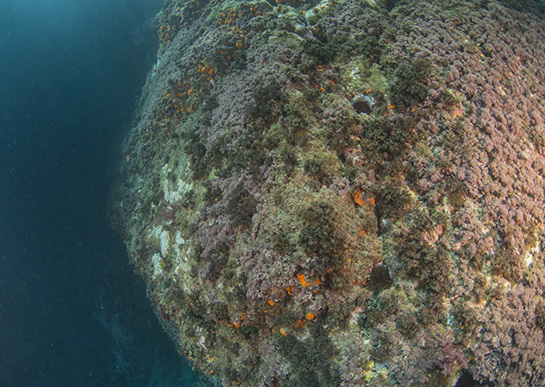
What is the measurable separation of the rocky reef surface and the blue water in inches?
182

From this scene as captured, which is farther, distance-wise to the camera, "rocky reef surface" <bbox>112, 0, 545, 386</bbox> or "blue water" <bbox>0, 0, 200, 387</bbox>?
"blue water" <bbox>0, 0, 200, 387</bbox>

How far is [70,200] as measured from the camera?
525 inches

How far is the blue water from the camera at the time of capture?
11.5 m

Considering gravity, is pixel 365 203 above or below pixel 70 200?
above

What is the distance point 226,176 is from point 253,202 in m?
1.22

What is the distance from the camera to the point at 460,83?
6.45 meters

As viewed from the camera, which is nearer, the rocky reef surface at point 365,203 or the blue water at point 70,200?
the rocky reef surface at point 365,203

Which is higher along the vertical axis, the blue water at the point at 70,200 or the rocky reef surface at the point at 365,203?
the rocky reef surface at the point at 365,203

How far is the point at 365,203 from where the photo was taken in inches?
222

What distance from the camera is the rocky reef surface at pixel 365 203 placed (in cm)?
505

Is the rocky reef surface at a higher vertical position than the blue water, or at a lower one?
higher

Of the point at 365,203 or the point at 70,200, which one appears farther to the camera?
the point at 70,200

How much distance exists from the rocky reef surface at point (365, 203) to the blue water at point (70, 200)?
4.62 metres

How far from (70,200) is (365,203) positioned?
547 inches
